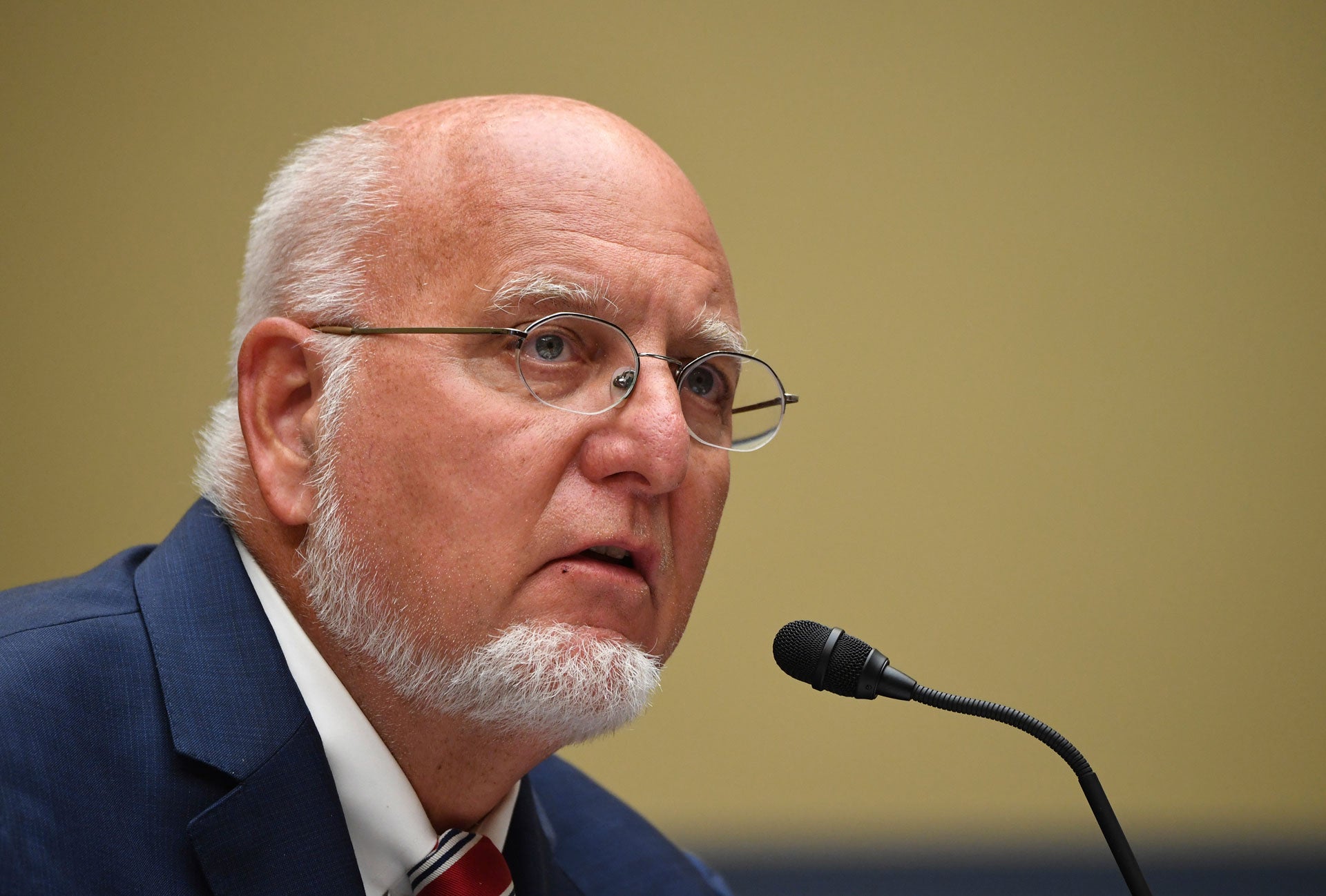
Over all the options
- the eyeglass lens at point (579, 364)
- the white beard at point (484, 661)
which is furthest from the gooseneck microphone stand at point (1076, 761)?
the eyeglass lens at point (579, 364)

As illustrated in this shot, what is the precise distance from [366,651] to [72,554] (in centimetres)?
158

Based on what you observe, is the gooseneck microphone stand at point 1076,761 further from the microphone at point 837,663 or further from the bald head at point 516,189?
the bald head at point 516,189

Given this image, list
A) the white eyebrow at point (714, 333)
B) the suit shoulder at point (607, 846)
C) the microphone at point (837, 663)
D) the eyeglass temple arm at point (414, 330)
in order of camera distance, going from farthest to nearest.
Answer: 1. the suit shoulder at point (607, 846)
2. the white eyebrow at point (714, 333)
3. the eyeglass temple arm at point (414, 330)
4. the microphone at point (837, 663)

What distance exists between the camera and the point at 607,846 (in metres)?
1.73

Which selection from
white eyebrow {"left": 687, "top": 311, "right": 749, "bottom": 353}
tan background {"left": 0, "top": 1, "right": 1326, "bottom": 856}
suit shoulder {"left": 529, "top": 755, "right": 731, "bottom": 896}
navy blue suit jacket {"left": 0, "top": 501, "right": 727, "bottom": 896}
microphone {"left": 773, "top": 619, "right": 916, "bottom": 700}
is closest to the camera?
navy blue suit jacket {"left": 0, "top": 501, "right": 727, "bottom": 896}

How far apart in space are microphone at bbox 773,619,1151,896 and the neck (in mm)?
348

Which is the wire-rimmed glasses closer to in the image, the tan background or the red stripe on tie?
the red stripe on tie

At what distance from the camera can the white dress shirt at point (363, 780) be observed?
1301mm

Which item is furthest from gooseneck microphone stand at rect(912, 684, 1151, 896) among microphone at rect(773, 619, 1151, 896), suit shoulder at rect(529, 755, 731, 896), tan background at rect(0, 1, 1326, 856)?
tan background at rect(0, 1, 1326, 856)

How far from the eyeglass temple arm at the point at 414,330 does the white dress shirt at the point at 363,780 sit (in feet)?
1.12

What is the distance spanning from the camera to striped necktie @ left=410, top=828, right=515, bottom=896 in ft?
4.33

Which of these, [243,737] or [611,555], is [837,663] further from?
[243,737]

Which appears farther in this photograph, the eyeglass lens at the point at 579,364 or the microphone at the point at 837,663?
the eyeglass lens at the point at 579,364

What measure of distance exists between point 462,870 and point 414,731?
0.56ft
